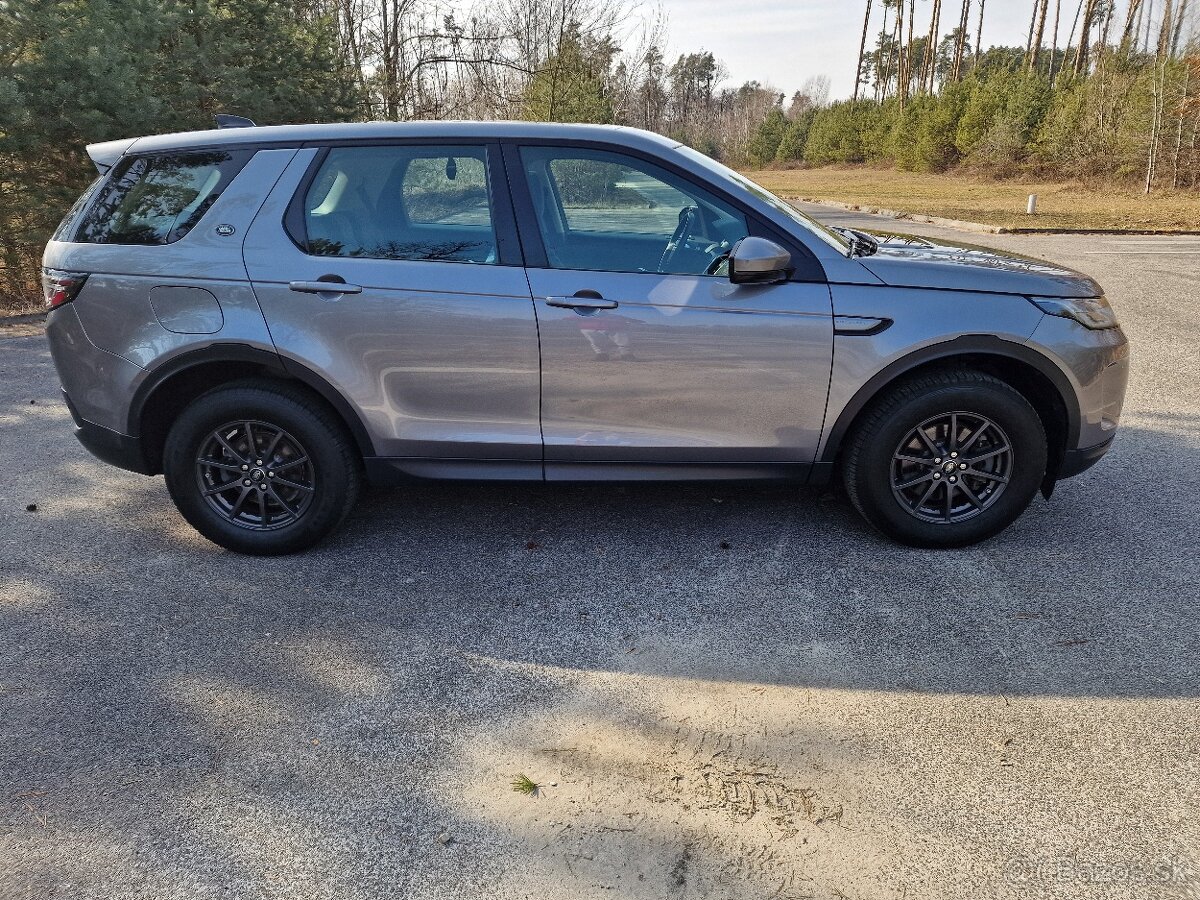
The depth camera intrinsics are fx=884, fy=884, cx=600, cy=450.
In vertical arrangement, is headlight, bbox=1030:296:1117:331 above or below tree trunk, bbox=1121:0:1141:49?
below

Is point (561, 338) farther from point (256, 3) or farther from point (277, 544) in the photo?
point (256, 3)

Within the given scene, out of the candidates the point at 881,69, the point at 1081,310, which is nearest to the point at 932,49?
the point at 881,69

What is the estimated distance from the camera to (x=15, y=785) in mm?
2625

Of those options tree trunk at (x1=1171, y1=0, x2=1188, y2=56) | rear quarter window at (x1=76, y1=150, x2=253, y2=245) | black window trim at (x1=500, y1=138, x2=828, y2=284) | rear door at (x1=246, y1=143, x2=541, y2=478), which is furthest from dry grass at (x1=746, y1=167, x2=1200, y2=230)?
rear quarter window at (x1=76, y1=150, x2=253, y2=245)

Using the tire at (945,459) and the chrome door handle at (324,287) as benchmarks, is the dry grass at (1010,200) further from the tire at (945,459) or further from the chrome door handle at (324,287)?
the chrome door handle at (324,287)

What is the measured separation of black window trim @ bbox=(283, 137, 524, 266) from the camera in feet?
12.2

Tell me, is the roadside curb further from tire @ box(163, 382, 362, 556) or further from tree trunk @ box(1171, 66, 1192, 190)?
tire @ box(163, 382, 362, 556)

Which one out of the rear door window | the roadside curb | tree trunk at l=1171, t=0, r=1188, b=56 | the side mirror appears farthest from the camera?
tree trunk at l=1171, t=0, r=1188, b=56

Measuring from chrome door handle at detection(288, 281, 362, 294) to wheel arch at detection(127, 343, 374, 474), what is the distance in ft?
1.00

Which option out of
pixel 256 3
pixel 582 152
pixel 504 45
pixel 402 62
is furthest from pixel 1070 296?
pixel 402 62

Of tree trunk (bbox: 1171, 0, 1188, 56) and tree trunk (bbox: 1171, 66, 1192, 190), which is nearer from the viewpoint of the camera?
tree trunk (bbox: 1171, 66, 1192, 190)

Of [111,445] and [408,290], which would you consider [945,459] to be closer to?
[408,290]

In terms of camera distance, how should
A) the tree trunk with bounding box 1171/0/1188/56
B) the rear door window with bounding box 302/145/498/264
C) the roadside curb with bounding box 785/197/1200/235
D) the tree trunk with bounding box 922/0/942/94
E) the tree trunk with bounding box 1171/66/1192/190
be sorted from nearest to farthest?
the rear door window with bounding box 302/145/498/264, the roadside curb with bounding box 785/197/1200/235, the tree trunk with bounding box 1171/66/1192/190, the tree trunk with bounding box 1171/0/1188/56, the tree trunk with bounding box 922/0/942/94

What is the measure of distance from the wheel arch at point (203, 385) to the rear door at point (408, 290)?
0.07m
